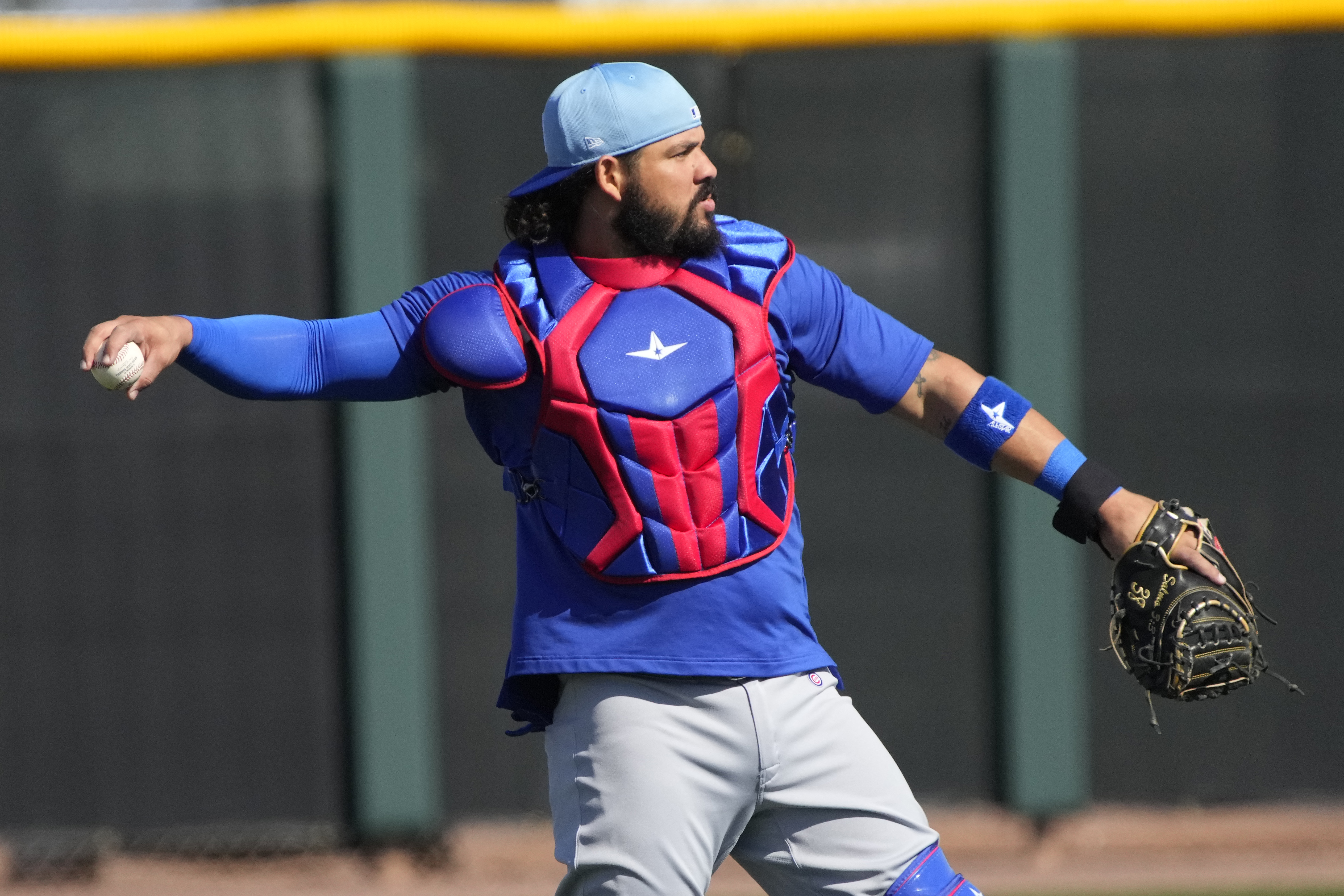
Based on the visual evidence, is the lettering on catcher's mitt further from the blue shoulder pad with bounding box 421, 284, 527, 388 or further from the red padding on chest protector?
the blue shoulder pad with bounding box 421, 284, 527, 388

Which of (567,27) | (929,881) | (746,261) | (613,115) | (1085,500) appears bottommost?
(929,881)

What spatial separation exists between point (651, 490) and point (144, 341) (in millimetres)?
819

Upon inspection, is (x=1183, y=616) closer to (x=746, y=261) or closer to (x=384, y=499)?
(x=746, y=261)

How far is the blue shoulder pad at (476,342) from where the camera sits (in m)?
→ 2.39

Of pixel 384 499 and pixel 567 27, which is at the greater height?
pixel 567 27

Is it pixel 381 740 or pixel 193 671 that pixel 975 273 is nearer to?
pixel 381 740

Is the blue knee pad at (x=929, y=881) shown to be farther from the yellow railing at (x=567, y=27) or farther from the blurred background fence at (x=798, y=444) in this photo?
the yellow railing at (x=567, y=27)

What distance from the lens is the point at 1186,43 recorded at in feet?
15.7

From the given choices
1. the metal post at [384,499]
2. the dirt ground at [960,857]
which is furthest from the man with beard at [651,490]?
the dirt ground at [960,857]

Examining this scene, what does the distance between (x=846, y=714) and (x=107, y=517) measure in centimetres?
307

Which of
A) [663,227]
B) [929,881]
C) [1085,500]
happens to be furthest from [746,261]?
[929,881]

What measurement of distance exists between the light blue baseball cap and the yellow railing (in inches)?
88.7

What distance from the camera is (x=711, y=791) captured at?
2.39 meters

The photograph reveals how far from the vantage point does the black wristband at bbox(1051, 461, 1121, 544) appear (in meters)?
2.54
